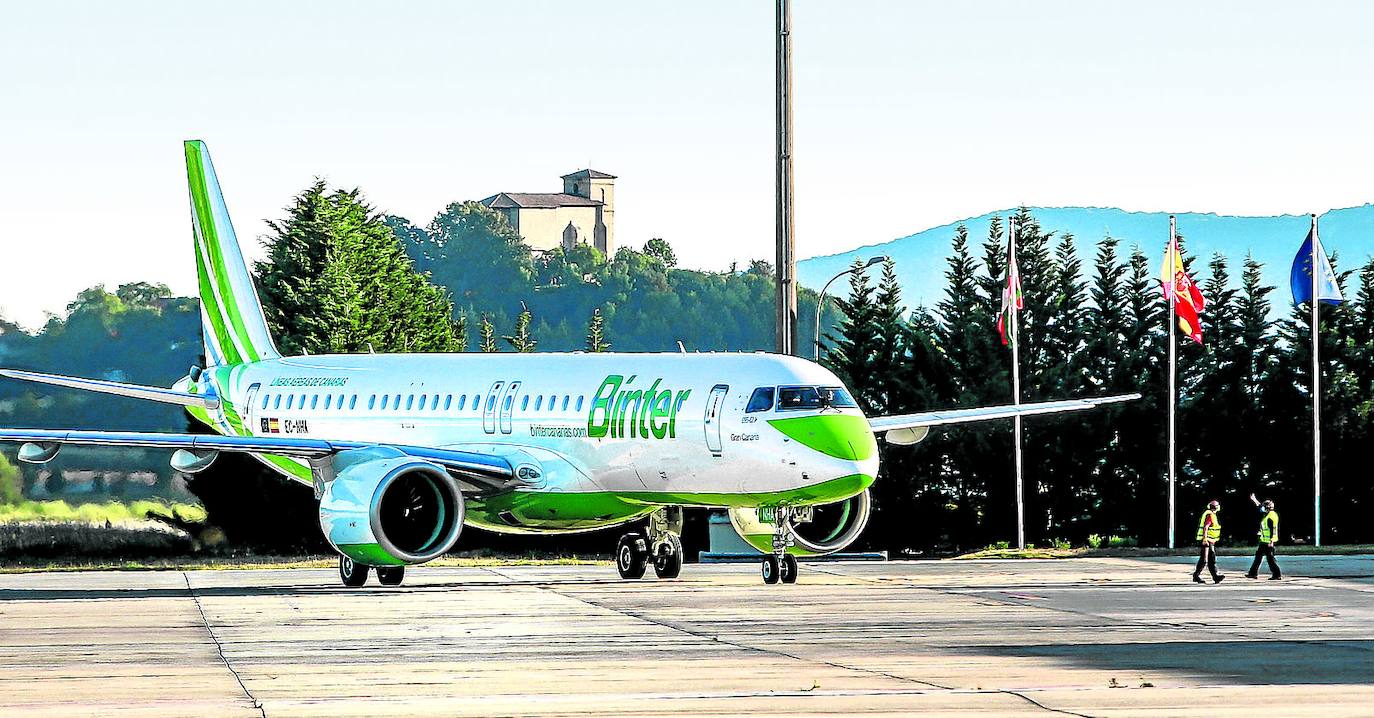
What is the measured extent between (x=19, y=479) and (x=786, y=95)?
22.2 metres

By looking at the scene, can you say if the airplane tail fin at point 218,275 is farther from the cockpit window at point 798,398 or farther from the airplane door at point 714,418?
the cockpit window at point 798,398

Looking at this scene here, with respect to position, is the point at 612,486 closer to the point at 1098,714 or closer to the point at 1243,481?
the point at 1098,714

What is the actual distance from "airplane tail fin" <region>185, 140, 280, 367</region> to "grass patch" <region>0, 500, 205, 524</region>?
609 centimetres

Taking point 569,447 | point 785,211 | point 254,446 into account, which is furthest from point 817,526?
point 254,446

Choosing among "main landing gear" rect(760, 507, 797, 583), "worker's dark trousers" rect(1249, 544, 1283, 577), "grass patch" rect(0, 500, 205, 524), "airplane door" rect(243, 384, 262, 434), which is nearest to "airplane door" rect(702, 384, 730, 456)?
"main landing gear" rect(760, 507, 797, 583)

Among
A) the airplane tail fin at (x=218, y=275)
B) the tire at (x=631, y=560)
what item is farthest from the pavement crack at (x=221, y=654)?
the airplane tail fin at (x=218, y=275)

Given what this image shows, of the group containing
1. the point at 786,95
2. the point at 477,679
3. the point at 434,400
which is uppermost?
the point at 786,95

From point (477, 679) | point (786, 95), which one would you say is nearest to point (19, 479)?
point (786, 95)

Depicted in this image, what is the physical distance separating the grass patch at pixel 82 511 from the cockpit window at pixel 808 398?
85.5 feet

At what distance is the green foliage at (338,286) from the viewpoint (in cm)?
10038

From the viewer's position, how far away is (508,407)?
134ft

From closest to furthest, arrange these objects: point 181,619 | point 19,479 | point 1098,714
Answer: point 1098,714 → point 181,619 → point 19,479

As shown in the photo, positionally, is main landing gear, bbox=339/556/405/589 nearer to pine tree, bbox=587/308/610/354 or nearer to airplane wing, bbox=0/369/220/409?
airplane wing, bbox=0/369/220/409

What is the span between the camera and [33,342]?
72062 millimetres
